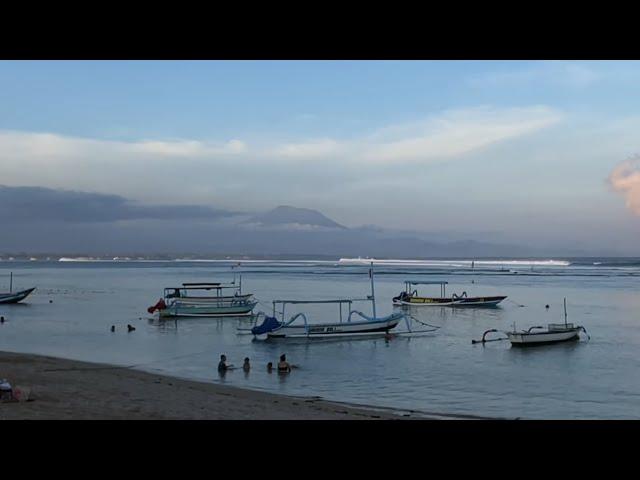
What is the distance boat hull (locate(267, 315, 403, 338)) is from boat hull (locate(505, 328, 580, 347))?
5.35m

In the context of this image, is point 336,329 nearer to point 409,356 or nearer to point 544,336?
point 409,356

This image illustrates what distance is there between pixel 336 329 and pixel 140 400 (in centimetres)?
1378

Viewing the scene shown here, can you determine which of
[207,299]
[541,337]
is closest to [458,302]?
[207,299]

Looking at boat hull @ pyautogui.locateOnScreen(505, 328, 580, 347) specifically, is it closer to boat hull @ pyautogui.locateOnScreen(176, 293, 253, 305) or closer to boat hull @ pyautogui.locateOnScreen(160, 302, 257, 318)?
boat hull @ pyautogui.locateOnScreen(160, 302, 257, 318)

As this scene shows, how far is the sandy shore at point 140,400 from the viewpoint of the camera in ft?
32.6

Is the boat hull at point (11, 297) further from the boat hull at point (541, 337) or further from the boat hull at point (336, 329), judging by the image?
the boat hull at point (541, 337)

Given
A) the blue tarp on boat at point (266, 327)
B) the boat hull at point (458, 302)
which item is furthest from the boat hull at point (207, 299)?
the blue tarp on boat at point (266, 327)

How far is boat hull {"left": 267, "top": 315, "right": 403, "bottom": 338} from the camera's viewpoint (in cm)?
2464

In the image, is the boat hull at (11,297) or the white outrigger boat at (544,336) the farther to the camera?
the boat hull at (11,297)

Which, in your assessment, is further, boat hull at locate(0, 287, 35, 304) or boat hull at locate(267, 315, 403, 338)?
boat hull at locate(0, 287, 35, 304)

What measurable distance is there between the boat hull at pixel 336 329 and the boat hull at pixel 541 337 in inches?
211

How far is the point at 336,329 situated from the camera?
2503cm

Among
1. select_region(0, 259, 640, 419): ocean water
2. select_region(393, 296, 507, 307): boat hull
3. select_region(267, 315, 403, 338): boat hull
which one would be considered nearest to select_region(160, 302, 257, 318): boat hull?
select_region(0, 259, 640, 419): ocean water
